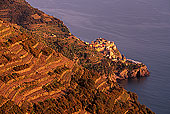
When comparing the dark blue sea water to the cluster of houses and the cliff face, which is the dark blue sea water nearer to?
the cluster of houses

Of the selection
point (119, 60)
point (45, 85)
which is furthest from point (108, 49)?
point (45, 85)

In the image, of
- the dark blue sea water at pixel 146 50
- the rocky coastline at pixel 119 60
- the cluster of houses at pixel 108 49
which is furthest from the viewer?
the cluster of houses at pixel 108 49

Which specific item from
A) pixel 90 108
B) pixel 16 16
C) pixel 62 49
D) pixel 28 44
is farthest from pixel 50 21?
pixel 90 108

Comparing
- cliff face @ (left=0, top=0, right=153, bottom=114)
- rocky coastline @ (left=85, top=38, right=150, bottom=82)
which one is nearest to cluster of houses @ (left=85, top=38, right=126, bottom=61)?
rocky coastline @ (left=85, top=38, right=150, bottom=82)

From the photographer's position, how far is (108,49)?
14850 cm

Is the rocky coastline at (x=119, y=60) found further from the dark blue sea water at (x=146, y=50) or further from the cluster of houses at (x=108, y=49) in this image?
the dark blue sea water at (x=146, y=50)

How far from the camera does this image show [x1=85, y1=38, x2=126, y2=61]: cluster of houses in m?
141

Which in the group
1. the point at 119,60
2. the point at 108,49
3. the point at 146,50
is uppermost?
the point at 146,50

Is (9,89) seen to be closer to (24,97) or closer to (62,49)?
(24,97)

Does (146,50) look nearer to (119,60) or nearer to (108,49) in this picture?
(108,49)

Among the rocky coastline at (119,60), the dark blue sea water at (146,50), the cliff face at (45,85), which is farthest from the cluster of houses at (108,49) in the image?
the cliff face at (45,85)

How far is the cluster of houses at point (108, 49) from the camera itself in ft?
464

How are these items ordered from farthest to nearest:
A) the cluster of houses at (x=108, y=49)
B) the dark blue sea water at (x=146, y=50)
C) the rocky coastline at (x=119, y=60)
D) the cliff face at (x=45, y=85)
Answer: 1. the cluster of houses at (x=108, y=49)
2. the rocky coastline at (x=119, y=60)
3. the dark blue sea water at (x=146, y=50)
4. the cliff face at (x=45, y=85)

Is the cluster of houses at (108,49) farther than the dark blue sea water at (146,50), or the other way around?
the cluster of houses at (108,49)
